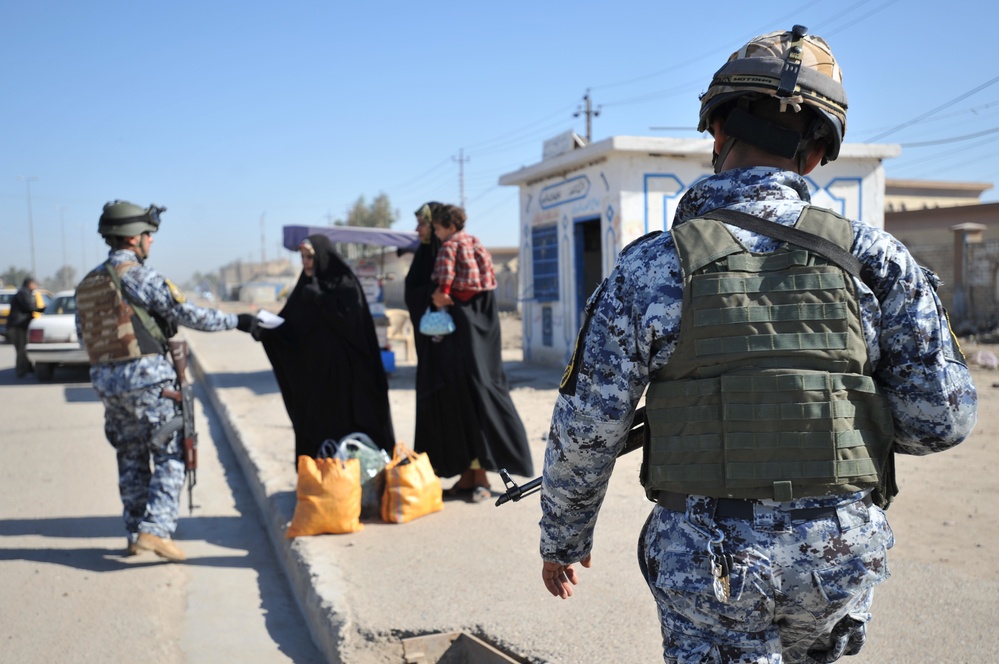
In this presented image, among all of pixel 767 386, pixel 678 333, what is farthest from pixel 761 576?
pixel 678 333

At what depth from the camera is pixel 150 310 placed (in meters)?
4.64

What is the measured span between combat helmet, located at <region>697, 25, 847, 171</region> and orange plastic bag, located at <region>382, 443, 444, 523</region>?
3.39 meters

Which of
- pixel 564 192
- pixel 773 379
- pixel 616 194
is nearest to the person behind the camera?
pixel 773 379

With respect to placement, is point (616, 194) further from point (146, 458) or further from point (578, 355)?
point (578, 355)

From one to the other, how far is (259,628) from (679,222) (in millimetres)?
3105

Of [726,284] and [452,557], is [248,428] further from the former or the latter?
[726,284]

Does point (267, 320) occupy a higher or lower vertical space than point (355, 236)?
lower

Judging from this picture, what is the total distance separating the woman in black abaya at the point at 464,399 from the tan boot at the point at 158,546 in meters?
1.57

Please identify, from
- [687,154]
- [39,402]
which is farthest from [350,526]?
[39,402]

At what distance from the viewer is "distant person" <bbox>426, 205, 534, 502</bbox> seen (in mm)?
5129

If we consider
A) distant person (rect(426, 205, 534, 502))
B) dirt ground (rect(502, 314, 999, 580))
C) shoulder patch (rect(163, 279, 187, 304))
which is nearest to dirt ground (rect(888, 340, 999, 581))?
dirt ground (rect(502, 314, 999, 580))

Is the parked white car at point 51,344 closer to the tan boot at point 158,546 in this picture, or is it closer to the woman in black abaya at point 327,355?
the woman in black abaya at point 327,355

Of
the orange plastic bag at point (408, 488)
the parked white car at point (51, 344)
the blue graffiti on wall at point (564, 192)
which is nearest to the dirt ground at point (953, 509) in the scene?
the orange plastic bag at point (408, 488)

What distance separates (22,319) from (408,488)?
488 inches
